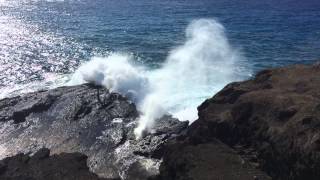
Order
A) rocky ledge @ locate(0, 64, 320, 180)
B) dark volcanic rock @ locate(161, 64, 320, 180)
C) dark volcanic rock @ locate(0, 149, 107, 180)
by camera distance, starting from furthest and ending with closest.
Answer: dark volcanic rock @ locate(0, 149, 107, 180) < rocky ledge @ locate(0, 64, 320, 180) < dark volcanic rock @ locate(161, 64, 320, 180)

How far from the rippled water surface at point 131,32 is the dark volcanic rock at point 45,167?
1873 cm

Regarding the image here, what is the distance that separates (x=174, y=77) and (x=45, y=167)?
76.0ft

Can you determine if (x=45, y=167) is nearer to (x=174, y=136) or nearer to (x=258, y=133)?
(x=174, y=136)

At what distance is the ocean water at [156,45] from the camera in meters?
46.5

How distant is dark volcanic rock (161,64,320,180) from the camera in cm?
2442

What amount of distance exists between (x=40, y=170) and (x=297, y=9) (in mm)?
65934

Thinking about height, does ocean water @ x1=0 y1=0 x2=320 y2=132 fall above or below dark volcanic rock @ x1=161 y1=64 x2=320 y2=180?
below

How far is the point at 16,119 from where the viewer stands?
3906 centimetres

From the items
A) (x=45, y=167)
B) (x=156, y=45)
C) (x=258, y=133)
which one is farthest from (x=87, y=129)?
(x=156, y=45)

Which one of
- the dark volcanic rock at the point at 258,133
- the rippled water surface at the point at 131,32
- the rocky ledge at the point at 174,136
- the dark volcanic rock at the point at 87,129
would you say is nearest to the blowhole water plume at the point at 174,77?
the dark volcanic rock at the point at 87,129

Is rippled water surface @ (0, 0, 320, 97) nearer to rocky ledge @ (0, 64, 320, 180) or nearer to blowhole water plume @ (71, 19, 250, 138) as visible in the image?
blowhole water plume @ (71, 19, 250, 138)

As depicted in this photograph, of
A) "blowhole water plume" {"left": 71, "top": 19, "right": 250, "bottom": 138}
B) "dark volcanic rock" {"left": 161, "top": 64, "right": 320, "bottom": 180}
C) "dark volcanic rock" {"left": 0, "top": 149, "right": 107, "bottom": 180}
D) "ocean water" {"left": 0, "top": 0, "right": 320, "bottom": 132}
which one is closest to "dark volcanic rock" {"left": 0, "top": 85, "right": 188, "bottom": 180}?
"dark volcanic rock" {"left": 0, "top": 149, "right": 107, "bottom": 180}

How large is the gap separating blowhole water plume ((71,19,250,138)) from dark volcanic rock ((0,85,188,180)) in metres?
1.36

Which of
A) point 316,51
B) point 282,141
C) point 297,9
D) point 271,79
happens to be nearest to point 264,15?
point 297,9
